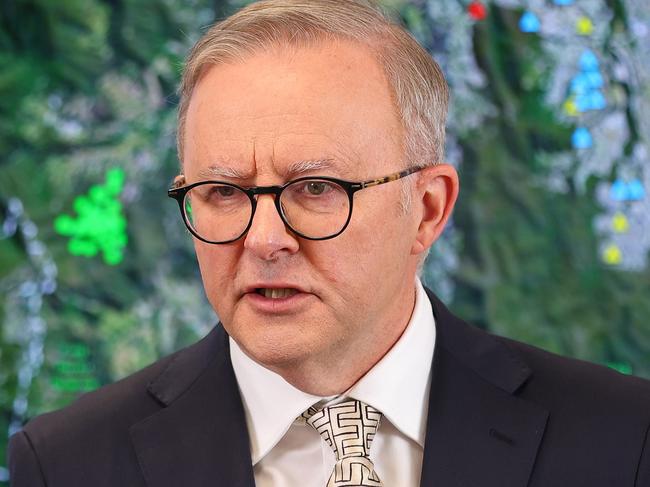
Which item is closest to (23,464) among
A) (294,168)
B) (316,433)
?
(316,433)

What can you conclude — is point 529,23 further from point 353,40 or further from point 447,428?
point 447,428

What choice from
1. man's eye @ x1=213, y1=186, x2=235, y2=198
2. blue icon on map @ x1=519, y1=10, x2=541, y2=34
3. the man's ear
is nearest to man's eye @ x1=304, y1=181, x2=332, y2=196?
man's eye @ x1=213, y1=186, x2=235, y2=198

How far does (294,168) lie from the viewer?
1.51 metres

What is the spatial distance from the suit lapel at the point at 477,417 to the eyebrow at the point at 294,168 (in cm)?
47

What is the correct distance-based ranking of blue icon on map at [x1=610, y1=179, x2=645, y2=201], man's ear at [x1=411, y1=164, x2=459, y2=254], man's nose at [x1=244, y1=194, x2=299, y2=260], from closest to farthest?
man's nose at [x1=244, y1=194, x2=299, y2=260] → man's ear at [x1=411, y1=164, x2=459, y2=254] → blue icon on map at [x1=610, y1=179, x2=645, y2=201]

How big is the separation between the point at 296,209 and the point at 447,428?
0.48 m

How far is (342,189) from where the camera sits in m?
1.54

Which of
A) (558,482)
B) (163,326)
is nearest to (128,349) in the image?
(163,326)

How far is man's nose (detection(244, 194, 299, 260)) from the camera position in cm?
147

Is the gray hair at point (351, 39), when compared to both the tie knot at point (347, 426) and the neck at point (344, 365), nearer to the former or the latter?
the neck at point (344, 365)

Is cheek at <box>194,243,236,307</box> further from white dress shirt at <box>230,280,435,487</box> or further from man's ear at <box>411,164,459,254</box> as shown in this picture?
man's ear at <box>411,164,459,254</box>

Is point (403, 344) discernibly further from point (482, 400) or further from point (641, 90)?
point (641, 90)

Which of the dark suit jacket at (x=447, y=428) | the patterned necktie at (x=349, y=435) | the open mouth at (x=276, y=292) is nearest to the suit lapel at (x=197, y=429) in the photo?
the dark suit jacket at (x=447, y=428)

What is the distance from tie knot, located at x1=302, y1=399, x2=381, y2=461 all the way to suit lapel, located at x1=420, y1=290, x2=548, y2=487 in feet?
0.35
